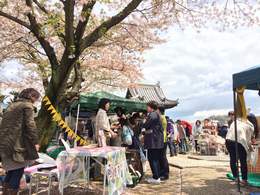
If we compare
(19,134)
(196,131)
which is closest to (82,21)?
Answer: (19,134)

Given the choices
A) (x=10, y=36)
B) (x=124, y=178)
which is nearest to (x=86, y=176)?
(x=124, y=178)

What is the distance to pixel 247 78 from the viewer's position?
534 centimetres

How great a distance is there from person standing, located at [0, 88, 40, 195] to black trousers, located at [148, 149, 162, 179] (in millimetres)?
3017

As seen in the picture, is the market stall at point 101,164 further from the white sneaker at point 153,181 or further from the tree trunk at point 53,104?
the tree trunk at point 53,104

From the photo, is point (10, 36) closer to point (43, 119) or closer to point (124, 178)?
point (43, 119)

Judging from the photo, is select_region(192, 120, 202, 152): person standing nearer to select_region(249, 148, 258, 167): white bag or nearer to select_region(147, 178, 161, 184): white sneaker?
select_region(249, 148, 258, 167): white bag

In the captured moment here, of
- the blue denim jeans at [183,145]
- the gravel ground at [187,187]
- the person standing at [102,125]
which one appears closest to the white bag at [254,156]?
the gravel ground at [187,187]

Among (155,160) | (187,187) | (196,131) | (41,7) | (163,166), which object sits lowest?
(187,187)

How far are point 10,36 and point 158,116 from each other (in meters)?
6.45

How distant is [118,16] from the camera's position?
699 centimetres

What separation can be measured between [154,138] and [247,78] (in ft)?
7.25

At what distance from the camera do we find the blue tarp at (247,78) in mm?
5141

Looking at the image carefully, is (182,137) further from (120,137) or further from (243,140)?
(243,140)

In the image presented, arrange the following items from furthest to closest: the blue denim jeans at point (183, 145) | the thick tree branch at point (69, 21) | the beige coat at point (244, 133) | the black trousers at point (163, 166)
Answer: the blue denim jeans at point (183, 145)
the black trousers at point (163, 166)
the thick tree branch at point (69, 21)
the beige coat at point (244, 133)
